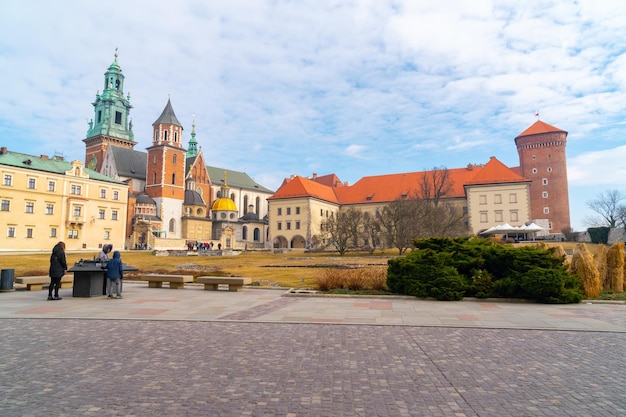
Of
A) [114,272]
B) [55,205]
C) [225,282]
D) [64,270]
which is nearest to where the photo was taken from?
[64,270]

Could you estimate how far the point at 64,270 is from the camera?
43.0ft

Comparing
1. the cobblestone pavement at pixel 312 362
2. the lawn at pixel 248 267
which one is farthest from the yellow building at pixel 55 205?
the cobblestone pavement at pixel 312 362

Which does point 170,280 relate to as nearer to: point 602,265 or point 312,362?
point 312,362

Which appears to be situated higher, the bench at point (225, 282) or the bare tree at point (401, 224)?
the bare tree at point (401, 224)

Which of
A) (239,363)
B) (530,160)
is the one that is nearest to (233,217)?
(530,160)

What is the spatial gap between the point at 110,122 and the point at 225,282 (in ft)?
289

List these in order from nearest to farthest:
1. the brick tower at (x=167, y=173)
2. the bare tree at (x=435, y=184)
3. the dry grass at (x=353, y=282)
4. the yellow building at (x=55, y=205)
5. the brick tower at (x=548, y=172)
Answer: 1. the dry grass at (x=353, y=282)
2. the yellow building at (x=55, y=205)
3. the bare tree at (x=435, y=184)
4. the brick tower at (x=548, y=172)
5. the brick tower at (x=167, y=173)

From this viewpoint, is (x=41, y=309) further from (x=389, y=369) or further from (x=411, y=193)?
(x=411, y=193)

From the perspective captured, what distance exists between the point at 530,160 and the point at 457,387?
84.2 meters

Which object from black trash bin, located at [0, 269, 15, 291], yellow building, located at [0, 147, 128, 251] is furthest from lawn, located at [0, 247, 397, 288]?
yellow building, located at [0, 147, 128, 251]

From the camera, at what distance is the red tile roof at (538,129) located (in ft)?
255

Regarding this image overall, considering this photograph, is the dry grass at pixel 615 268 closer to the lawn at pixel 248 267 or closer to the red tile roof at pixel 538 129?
the lawn at pixel 248 267

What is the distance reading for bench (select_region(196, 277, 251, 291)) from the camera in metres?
15.5

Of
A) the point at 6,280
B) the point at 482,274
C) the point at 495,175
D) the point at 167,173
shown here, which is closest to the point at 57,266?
the point at 6,280
